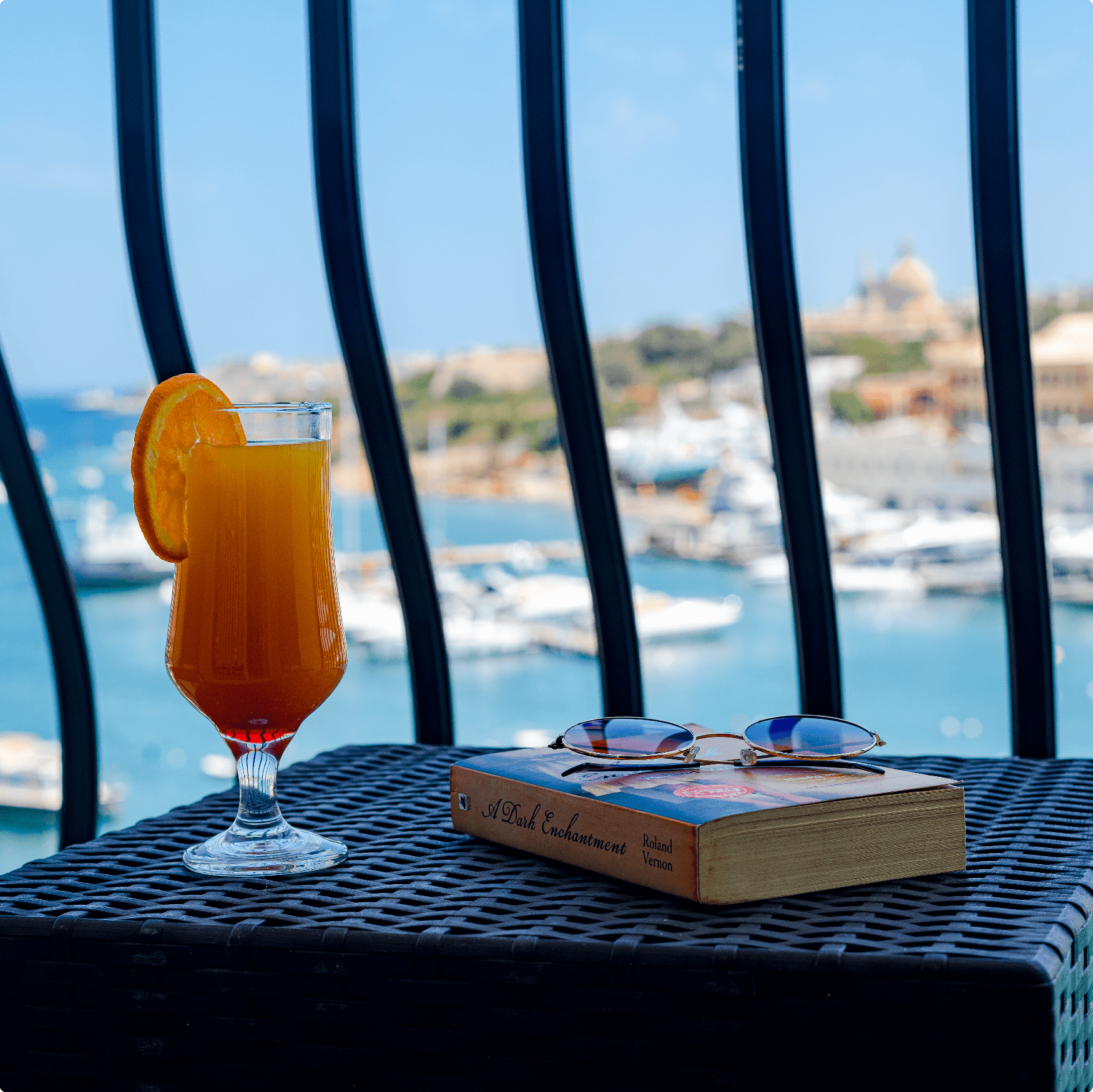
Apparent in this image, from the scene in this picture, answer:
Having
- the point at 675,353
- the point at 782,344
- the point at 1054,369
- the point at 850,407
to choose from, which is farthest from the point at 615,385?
the point at 782,344

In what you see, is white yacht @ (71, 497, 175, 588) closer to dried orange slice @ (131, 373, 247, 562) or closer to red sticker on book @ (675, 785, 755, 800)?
dried orange slice @ (131, 373, 247, 562)

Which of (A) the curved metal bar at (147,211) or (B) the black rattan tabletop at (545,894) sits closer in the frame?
(B) the black rattan tabletop at (545,894)

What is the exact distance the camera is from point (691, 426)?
83.8ft

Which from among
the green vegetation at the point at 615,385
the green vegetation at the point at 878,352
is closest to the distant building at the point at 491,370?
the green vegetation at the point at 615,385

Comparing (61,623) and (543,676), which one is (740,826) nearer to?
(61,623)

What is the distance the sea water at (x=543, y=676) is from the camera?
2547 centimetres

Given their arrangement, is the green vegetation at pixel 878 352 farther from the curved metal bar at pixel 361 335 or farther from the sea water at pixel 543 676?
the curved metal bar at pixel 361 335

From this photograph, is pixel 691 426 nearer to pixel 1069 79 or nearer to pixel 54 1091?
pixel 1069 79

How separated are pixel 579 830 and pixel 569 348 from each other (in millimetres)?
1091

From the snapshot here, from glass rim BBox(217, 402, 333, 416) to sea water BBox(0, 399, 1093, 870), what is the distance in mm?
23653

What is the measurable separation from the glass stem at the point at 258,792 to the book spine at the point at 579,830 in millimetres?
→ 127

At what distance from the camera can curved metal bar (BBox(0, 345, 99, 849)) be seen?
1.89 meters

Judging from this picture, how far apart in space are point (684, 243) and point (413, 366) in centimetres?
614

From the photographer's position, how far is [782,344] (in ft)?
5.55
